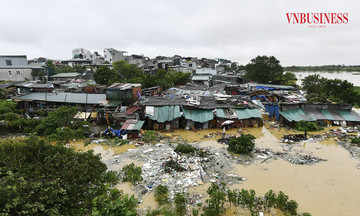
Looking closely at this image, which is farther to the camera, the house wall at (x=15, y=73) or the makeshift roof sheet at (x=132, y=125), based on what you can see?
the house wall at (x=15, y=73)

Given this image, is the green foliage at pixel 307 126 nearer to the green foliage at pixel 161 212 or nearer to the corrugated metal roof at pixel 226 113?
the corrugated metal roof at pixel 226 113

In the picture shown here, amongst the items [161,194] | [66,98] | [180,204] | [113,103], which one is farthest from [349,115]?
[66,98]

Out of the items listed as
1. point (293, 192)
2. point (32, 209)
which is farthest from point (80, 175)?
point (293, 192)

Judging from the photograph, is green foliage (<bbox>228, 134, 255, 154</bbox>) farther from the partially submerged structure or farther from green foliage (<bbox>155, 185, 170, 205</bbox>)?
the partially submerged structure

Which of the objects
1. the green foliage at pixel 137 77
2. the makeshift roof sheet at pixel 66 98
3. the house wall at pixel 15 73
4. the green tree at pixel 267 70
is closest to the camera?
the makeshift roof sheet at pixel 66 98

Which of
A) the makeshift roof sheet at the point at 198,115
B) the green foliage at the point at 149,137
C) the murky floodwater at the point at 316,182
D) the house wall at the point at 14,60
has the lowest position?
the murky floodwater at the point at 316,182

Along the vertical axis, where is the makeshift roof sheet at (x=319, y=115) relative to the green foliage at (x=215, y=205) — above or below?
above

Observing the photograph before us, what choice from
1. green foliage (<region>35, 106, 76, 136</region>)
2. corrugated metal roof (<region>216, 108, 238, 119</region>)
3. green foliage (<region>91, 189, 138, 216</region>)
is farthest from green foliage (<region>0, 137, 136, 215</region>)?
corrugated metal roof (<region>216, 108, 238, 119</region>)

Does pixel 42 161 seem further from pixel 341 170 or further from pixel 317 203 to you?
pixel 341 170

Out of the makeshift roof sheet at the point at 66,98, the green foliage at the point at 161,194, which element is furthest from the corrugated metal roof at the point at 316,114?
the makeshift roof sheet at the point at 66,98
